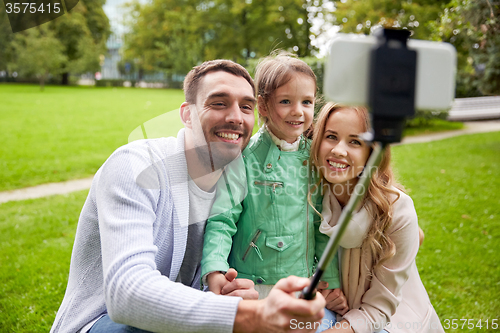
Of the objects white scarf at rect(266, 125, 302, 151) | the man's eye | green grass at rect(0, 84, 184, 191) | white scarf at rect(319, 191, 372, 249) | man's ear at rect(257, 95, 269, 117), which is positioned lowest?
green grass at rect(0, 84, 184, 191)

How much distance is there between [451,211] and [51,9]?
18.2 feet

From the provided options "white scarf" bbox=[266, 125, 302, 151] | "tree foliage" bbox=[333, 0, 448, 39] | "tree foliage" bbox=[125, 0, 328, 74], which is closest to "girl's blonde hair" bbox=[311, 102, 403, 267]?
"white scarf" bbox=[266, 125, 302, 151]

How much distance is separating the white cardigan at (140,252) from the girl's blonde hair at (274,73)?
18.6 inches

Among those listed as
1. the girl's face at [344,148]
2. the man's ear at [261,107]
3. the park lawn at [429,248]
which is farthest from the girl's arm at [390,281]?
the park lawn at [429,248]

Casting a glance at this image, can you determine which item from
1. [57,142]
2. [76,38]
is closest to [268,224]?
[57,142]

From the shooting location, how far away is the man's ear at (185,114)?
1882 mm

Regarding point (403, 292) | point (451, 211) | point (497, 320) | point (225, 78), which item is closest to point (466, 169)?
point (451, 211)

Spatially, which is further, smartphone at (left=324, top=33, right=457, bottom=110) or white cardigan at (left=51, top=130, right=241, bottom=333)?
white cardigan at (left=51, top=130, right=241, bottom=333)

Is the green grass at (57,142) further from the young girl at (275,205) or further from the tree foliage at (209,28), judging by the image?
the tree foliage at (209,28)

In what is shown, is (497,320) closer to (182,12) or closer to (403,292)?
(403,292)

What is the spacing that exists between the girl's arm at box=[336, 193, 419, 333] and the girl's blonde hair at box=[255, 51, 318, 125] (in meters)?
0.81

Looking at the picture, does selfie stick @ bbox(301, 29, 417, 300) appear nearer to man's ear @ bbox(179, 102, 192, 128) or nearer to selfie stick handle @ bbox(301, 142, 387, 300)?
selfie stick handle @ bbox(301, 142, 387, 300)

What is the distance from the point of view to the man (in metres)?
1.23

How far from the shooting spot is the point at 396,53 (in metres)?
0.73
